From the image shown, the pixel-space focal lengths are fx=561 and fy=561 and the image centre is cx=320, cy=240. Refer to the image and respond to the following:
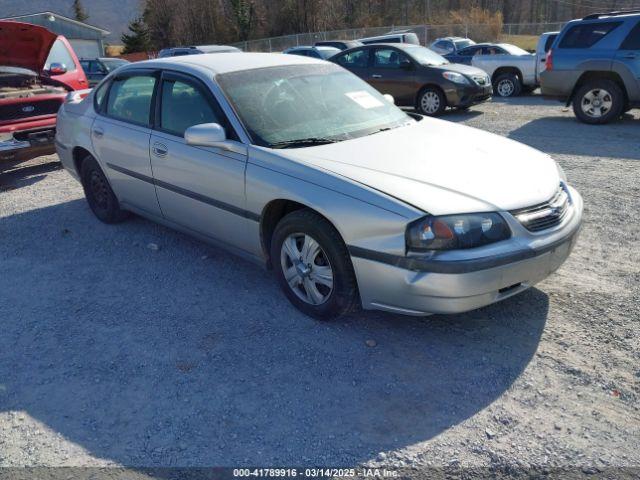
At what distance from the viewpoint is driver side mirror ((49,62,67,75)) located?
28.0ft

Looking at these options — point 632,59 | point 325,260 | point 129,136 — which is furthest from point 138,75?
point 632,59

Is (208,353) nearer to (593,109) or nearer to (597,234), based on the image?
(597,234)

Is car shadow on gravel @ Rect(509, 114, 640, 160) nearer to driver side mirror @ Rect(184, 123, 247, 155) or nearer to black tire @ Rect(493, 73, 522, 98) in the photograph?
black tire @ Rect(493, 73, 522, 98)

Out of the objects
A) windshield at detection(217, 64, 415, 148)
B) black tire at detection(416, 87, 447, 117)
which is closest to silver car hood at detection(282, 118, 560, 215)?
windshield at detection(217, 64, 415, 148)

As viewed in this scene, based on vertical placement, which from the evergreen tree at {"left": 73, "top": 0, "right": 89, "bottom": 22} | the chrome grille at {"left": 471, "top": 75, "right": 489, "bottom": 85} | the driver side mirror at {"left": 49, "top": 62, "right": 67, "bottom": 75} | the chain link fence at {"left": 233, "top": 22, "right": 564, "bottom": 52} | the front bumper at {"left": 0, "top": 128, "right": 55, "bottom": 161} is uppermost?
the evergreen tree at {"left": 73, "top": 0, "right": 89, "bottom": 22}

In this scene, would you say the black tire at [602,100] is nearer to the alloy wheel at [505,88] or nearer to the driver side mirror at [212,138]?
the alloy wheel at [505,88]

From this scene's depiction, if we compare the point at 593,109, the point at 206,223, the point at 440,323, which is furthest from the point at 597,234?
the point at 593,109

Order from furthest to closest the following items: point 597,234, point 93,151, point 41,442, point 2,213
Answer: point 2,213 → point 93,151 → point 597,234 → point 41,442

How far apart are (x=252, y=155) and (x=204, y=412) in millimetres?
1699

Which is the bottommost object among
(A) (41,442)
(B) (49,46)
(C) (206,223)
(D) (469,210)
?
(A) (41,442)

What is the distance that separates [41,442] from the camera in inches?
109

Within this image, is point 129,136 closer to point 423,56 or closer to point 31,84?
point 31,84

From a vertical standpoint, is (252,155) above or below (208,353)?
above

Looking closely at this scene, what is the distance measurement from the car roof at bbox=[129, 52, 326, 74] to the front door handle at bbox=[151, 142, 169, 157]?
69cm
